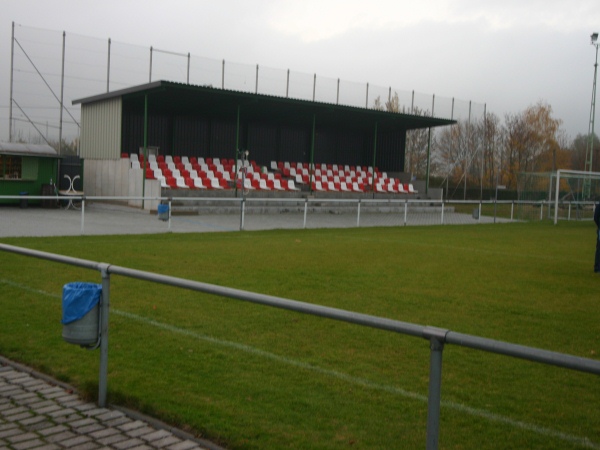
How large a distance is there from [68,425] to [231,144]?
120 feet

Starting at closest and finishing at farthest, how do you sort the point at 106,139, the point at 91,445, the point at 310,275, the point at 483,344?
1. the point at 483,344
2. the point at 91,445
3. the point at 310,275
4. the point at 106,139

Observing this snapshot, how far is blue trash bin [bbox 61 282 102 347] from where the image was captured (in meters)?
5.05

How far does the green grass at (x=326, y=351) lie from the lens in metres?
4.76

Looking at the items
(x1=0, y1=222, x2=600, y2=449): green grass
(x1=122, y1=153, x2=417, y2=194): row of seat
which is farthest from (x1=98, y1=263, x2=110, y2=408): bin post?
(x1=122, y1=153, x2=417, y2=194): row of seat

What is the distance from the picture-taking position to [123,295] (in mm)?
9234

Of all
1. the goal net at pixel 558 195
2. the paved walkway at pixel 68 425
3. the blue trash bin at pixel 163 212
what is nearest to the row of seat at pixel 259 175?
the goal net at pixel 558 195

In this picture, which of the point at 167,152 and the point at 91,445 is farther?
the point at 167,152

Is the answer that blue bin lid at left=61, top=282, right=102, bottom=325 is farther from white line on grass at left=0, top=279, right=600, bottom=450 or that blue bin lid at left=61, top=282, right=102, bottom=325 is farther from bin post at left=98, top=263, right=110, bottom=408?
white line on grass at left=0, top=279, right=600, bottom=450

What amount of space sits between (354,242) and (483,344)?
16197mm

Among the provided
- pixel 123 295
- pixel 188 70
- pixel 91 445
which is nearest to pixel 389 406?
pixel 91 445

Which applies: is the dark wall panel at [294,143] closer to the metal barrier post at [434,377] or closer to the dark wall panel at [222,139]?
the dark wall panel at [222,139]

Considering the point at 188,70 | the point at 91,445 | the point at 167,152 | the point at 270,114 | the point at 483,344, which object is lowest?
the point at 91,445

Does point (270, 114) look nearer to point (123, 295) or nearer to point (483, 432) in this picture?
point (123, 295)

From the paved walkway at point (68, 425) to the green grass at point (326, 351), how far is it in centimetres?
16
